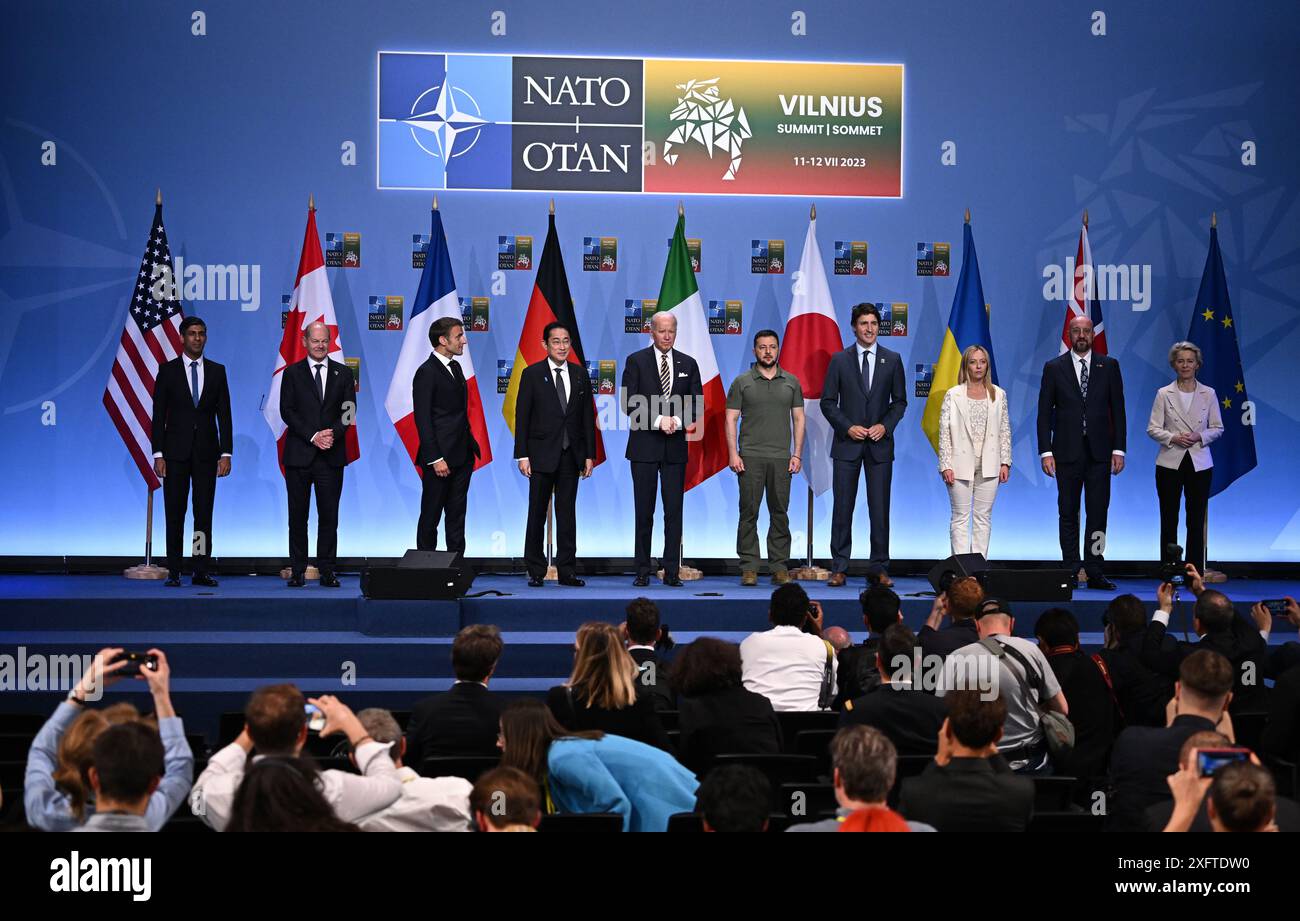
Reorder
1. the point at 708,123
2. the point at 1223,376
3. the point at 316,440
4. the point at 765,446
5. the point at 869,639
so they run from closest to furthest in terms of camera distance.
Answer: the point at 869,639 < the point at 316,440 < the point at 765,446 < the point at 1223,376 < the point at 708,123

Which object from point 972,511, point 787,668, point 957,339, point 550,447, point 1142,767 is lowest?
point 1142,767

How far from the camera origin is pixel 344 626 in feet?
26.2

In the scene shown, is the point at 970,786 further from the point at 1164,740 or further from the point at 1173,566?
the point at 1173,566

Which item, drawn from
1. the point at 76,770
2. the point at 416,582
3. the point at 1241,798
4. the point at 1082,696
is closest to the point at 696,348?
the point at 416,582

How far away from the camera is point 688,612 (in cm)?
810

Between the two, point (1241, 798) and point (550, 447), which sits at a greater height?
point (550, 447)

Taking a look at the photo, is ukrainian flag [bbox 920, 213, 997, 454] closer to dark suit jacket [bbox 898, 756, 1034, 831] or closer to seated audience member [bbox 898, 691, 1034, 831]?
seated audience member [bbox 898, 691, 1034, 831]

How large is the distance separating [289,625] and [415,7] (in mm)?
4759

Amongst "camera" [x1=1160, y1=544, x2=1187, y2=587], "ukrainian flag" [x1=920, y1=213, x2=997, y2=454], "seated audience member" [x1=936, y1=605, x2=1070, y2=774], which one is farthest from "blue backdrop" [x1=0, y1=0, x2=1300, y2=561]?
"seated audience member" [x1=936, y1=605, x2=1070, y2=774]

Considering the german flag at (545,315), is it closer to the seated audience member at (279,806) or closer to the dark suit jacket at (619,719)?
the dark suit jacket at (619,719)

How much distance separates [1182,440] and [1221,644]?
3.54 metres

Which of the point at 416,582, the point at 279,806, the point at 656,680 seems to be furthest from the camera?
the point at 416,582

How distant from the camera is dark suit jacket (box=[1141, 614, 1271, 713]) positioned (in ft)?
18.6

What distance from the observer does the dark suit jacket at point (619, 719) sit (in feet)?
15.1
